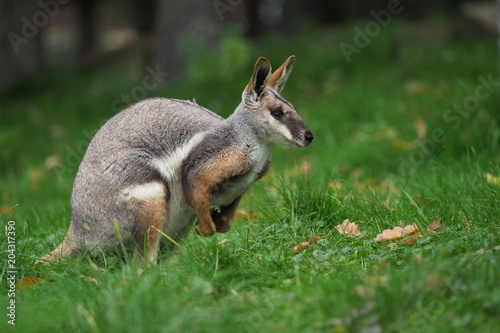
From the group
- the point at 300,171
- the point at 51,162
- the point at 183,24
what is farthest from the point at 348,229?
the point at 183,24

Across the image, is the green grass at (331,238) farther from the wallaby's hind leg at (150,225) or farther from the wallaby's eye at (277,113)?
the wallaby's eye at (277,113)

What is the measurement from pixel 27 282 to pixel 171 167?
43.6 inches

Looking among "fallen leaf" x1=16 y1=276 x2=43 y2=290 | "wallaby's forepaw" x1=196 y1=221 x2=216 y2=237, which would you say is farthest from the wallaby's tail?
A: "wallaby's forepaw" x1=196 y1=221 x2=216 y2=237

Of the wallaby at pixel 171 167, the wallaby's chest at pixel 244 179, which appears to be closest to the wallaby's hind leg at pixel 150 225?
the wallaby at pixel 171 167

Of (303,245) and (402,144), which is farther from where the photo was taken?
(402,144)

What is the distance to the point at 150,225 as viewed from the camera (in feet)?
15.5

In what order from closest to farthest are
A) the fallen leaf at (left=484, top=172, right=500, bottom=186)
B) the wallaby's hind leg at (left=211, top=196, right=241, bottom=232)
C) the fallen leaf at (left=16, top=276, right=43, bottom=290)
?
the fallen leaf at (left=16, top=276, right=43, bottom=290) → the wallaby's hind leg at (left=211, top=196, right=241, bottom=232) → the fallen leaf at (left=484, top=172, right=500, bottom=186)

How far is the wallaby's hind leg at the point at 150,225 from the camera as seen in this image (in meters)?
4.72

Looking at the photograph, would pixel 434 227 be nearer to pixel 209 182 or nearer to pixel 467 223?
pixel 467 223

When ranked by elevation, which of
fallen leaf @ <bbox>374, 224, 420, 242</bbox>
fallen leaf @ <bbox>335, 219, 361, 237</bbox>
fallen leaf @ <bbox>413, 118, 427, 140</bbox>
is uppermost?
fallen leaf @ <bbox>374, 224, 420, 242</bbox>

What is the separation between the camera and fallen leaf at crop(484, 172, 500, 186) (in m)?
5.33

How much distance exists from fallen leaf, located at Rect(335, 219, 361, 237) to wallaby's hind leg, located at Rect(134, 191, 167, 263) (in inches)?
45.6

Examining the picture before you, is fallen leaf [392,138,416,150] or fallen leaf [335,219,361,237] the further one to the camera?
fallen leaf [392,138,416,150]

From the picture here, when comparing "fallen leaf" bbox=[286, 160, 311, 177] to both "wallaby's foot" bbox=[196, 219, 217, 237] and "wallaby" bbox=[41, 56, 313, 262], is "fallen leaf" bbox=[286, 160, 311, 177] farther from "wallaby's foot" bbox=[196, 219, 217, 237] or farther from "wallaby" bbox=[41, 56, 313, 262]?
"wallaby's foot" bbox=[196, 219, 217, 237]
